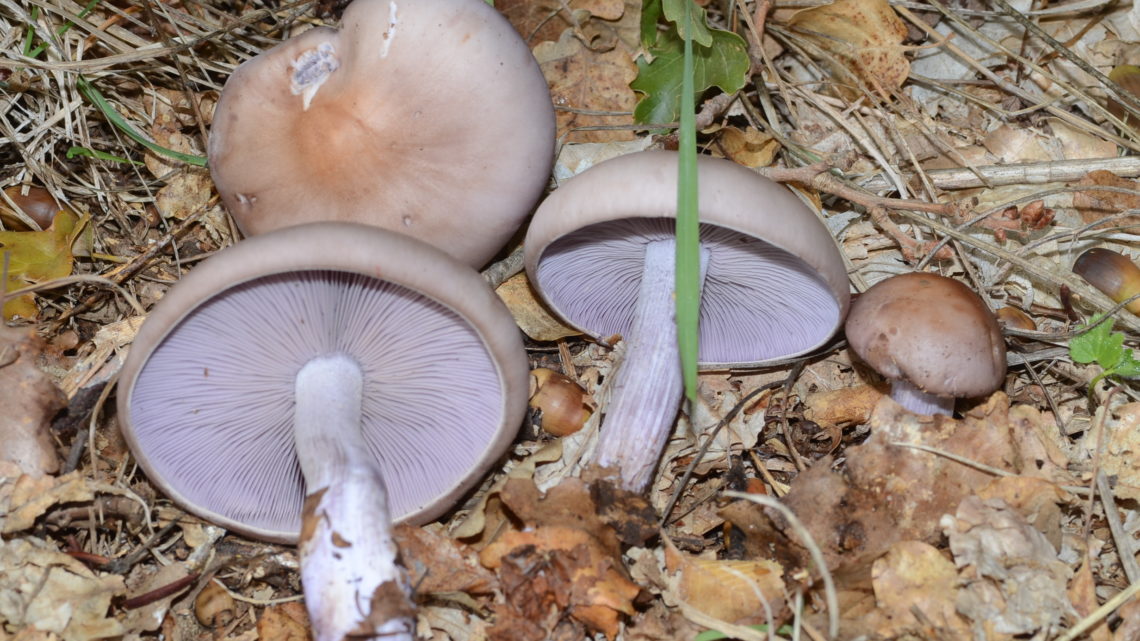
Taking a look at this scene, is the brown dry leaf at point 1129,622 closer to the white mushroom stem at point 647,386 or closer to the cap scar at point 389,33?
the white mushroom stem at point 647,386

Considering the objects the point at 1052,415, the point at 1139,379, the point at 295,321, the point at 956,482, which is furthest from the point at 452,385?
the point at 1139,379

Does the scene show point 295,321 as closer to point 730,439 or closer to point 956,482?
point 730,439

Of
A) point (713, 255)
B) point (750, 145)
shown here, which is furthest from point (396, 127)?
point (750, 145)

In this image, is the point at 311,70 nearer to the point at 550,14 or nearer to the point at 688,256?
the point at 550,14

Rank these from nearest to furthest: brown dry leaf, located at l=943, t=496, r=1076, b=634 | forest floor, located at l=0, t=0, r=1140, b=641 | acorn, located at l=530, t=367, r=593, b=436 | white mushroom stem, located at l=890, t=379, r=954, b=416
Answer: brown dry leaf, located at l=943, t=496, r=1076, b=634 → forest floor, located at l=0, t=0, r=1140, b=641 → white mushroom stem, located at l=890, t=379, r=954, b=416 → acorn, located at l=530, t=367, r=593, b=436

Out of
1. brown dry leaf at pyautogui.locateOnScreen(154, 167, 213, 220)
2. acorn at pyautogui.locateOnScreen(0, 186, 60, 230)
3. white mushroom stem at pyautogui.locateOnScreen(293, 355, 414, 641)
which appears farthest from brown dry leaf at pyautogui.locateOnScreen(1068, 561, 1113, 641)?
acorn at pyautogui.locateOnScreen(0, 186, 60, 230)

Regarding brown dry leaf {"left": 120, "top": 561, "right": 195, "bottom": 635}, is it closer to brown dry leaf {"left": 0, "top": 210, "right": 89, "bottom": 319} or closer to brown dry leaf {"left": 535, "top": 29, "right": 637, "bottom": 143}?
brown dry leaf {"left": 0, "top": 210, "right": 89, "bottom": 319}

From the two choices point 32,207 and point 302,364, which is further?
point 32,207
